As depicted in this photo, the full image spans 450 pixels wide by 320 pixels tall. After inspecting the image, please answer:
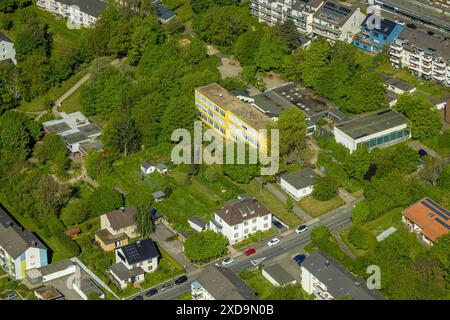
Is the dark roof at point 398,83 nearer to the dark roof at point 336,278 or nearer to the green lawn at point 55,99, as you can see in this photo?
the dark roof at point 336,278

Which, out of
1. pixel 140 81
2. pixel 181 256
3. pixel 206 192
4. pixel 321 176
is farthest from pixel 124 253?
pixel 140 81

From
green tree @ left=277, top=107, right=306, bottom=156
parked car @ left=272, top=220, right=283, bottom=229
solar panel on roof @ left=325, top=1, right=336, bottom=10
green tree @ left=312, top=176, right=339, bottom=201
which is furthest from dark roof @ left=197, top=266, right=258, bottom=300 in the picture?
solar panel on roof @ left=325, top=1, right=336, bottom=10

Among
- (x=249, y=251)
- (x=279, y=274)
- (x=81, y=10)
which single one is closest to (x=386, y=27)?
(x=81, y=10)

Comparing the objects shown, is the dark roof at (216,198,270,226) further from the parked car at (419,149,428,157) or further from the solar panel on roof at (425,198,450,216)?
the parked car at (419,149,428,157)

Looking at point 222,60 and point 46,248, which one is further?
point 222,60

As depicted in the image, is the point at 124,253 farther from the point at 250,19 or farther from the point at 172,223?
the point at 250,19

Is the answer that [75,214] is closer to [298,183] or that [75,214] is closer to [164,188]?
[164,188]
